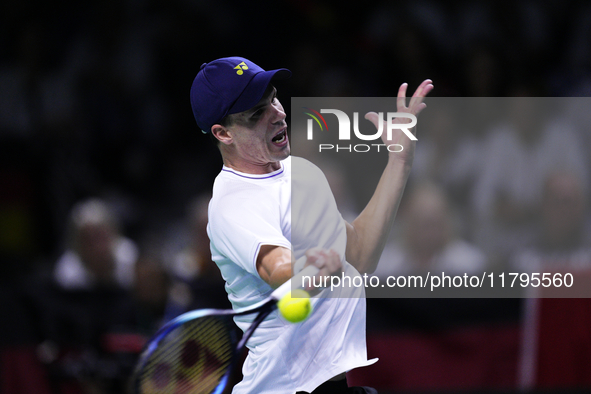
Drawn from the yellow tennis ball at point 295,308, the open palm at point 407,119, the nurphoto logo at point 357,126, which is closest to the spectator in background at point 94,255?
the nurphoto logo at point 357,126

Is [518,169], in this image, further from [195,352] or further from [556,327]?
[195,352]

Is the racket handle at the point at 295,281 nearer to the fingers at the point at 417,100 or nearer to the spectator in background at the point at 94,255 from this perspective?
the fingers at the point at 417,100

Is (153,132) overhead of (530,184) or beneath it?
overhead

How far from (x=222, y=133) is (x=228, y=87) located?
170 mm

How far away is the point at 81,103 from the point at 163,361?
460 centimetres

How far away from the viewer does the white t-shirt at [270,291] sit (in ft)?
7.45

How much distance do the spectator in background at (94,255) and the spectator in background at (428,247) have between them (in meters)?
1.96

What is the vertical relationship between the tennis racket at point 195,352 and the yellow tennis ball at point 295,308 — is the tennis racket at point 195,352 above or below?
below

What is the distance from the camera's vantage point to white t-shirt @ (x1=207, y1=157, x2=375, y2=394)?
2.27m

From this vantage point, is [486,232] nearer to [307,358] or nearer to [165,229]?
[307,358]

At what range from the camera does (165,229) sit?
657 centimetres

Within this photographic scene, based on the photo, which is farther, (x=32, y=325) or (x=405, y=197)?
(x=32, y=325)

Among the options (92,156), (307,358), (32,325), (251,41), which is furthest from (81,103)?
(307,358)

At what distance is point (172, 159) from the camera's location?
22.1ft
